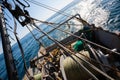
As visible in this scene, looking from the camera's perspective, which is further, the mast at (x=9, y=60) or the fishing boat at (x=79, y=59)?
the mast at (x=9, y=60)

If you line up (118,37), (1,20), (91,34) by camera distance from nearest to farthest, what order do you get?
1. (1,20)
2. (118,37)
3. (91,34)

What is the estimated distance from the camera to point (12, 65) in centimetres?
514

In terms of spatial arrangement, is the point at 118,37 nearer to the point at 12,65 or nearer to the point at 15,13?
the point at 15,13

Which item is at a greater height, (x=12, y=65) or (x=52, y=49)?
(x=12, y=65)

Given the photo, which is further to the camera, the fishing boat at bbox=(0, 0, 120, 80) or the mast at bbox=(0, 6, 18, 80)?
the mast at bbox=(0, 6, 18, 80)

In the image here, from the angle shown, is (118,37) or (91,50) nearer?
(91,50)

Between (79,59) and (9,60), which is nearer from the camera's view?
(9,60)

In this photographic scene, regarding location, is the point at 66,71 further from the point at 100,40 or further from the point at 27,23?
the point at 100,40

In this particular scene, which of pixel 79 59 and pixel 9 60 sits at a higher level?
pixel 9 60

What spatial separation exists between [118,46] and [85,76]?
3499 mm

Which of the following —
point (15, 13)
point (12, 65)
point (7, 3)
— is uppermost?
point (7, 3)

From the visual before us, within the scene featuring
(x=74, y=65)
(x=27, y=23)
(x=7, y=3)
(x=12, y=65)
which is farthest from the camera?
(x=74, y=65)

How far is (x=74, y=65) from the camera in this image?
28.5 feet

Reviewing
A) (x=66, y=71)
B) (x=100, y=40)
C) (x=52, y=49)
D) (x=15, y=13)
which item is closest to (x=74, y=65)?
(x=66, y=71)
